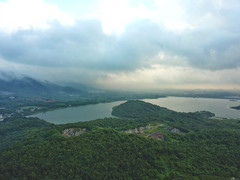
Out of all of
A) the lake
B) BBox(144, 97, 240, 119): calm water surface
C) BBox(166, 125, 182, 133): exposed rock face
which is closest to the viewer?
BBox(166, 125, 182, 133): exposed rock face

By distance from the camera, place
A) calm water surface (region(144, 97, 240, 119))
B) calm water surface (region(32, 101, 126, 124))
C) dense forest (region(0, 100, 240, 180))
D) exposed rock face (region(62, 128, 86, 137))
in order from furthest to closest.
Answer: calm water surface (region(144, 97, 240, 119)) < calm water surface (region(32, 101, 126, 124)) < exposed rock face (region(62, 128, 86, 137)) < dense forest (region(0, 100, 240, 180))

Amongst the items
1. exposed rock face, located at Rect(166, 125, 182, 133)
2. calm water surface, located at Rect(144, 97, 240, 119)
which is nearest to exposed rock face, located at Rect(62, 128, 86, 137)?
exposed rock face, located at Rect(166, 125, 182, 133)

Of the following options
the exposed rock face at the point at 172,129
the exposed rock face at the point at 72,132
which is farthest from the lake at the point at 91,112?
the exposed rock face at the point at 172,129

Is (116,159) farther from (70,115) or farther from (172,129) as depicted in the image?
(70,115)

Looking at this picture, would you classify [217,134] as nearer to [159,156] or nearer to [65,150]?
[159,156]

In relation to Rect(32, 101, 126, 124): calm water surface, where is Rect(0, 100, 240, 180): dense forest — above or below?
above

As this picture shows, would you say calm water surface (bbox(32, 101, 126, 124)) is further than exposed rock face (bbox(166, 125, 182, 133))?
Yes

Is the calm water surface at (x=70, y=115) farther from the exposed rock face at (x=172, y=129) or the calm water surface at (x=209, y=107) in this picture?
the calm water surface at (x=209, y=107)

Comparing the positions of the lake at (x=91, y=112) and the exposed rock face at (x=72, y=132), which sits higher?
Result: the exposed rock face at (x=72, y=132)

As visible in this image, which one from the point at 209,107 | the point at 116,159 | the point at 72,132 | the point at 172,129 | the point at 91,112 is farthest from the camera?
the point at 209,107

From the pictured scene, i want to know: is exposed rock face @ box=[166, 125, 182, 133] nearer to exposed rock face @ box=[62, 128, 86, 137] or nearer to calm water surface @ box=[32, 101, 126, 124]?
exposed rock face @ box=[62, 128, 86, 137]

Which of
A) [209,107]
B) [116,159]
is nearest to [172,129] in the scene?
[116,159]

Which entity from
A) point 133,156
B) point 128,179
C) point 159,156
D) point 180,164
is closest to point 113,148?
point 133,156
